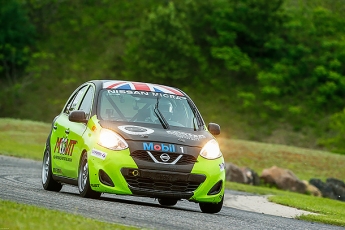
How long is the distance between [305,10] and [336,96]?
501 inches

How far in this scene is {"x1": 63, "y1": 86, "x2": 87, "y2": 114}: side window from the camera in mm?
15562

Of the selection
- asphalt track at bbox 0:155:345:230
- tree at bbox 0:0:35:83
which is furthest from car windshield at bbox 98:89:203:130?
tree at bbox 0:0:35:83

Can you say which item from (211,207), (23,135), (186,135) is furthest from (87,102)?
(23,135)

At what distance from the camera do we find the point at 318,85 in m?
67.3

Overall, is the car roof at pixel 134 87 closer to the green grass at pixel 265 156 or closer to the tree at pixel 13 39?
the green grass at pixel 265 156

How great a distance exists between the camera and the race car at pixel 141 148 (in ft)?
43.0

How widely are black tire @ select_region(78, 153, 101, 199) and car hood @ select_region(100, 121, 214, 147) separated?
665 millimetres

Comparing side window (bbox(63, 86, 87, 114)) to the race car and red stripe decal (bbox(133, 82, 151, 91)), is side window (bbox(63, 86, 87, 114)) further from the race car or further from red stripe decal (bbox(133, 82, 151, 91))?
red stripe decal (bbox(133, 82, 151, 91))

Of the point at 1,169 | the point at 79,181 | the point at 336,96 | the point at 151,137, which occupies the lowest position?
the point at 336,96

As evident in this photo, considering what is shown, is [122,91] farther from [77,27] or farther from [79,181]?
[77,27]

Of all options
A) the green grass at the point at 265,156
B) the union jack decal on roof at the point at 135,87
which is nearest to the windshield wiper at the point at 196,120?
the union jack decal on roof at the point at 135,87

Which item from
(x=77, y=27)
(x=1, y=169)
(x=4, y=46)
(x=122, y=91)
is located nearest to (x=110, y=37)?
(x=77, y=27)

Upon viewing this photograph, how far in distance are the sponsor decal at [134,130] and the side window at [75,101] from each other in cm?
220

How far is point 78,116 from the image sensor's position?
46.2ft
